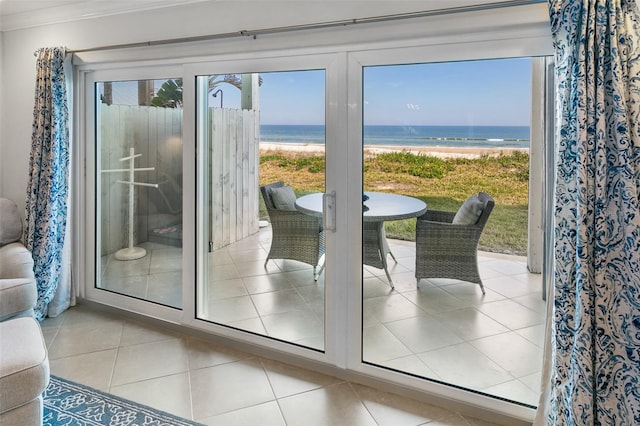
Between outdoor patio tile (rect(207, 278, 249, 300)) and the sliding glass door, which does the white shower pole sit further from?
outdoor patio tile (rect(207, 278, 249, 300))

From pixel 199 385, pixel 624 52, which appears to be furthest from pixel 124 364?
pixel 624 52

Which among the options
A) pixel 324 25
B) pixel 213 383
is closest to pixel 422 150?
pixel 324 25

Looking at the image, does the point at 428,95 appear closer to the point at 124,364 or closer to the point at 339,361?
the point at 339,361

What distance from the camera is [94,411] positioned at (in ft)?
7.08

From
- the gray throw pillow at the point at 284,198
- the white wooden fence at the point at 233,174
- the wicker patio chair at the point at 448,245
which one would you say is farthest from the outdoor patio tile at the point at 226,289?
the wicker patio chair at the point at 448,245

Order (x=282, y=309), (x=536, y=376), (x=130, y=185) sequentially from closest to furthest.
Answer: (x=536, y=376), (x=282, y=309), (x=130, y=185)

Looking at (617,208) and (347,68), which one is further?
(347,68)

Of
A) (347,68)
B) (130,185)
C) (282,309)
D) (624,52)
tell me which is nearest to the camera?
(624,52)

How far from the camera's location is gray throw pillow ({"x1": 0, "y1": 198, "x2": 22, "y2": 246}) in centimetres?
308

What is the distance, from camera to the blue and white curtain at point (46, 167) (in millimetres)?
3119

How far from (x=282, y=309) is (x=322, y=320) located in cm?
31

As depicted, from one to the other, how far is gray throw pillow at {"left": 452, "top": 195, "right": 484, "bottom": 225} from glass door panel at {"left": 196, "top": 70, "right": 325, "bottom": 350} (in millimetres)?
802

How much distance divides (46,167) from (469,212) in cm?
300

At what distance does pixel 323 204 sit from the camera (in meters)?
2.49
